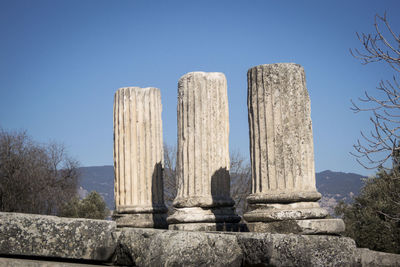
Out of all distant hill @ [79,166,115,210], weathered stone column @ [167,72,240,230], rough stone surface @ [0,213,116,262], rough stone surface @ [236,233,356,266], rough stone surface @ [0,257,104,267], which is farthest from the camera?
distant hill @ [79,166,115,210]

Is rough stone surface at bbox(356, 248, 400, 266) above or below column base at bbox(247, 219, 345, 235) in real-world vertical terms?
below

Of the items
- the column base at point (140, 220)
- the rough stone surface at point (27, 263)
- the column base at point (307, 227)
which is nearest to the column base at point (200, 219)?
the column base at point (140, 220)

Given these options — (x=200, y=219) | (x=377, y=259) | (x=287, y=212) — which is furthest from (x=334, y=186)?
(x=287, y=212)

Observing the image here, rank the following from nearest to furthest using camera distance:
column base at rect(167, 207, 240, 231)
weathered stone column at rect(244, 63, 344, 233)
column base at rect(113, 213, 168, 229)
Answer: weathered stone column at rect(244, 63, 344, 233), column base at rect(167, 207, 240, 231), column base at rect(113, 213, 168, 229)

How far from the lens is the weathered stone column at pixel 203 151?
9.32 m

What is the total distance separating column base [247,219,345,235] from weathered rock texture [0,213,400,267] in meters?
0.72

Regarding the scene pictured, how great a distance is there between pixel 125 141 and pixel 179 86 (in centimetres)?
260

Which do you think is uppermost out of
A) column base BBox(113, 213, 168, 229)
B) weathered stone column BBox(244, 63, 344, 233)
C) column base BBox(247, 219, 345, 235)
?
weathered stone column BBox(244, 63, 344, 233)

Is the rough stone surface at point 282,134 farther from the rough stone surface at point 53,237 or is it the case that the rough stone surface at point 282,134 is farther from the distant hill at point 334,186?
the distant hill at point 334,186

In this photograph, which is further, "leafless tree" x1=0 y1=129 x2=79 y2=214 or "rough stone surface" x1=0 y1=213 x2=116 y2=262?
"leafless tree" x1=0 y1=129 x2=79 y2=214

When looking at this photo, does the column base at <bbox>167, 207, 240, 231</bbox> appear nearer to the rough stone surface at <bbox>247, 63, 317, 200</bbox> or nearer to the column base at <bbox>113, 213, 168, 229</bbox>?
the column base at <bbox>113, 213, 168, 229</bbox>

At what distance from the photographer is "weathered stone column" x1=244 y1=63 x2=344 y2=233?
6703mm

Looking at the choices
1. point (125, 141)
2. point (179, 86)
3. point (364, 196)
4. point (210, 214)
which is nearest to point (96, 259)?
point (210, 214)

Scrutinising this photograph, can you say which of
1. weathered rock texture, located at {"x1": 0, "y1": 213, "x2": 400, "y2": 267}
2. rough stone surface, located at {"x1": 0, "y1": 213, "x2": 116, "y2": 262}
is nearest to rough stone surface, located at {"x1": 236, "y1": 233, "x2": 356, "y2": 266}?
weathered rock texture, located at {"x1": 0, "y1": 213, "x2": 400, "y2": 267}
